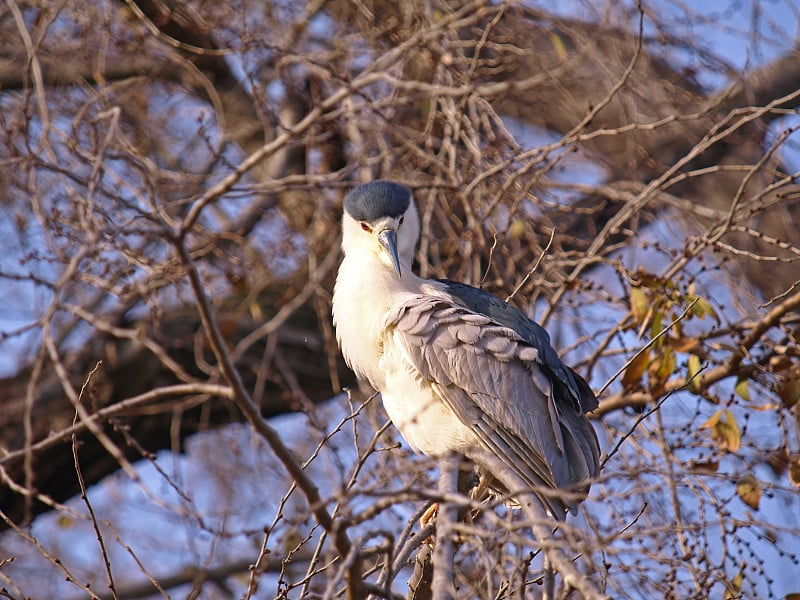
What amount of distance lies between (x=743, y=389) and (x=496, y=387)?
81 cm

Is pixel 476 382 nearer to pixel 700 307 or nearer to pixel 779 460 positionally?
pixel 700 307

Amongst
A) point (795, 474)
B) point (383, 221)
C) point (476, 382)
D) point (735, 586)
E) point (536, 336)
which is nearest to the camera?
point (735, 586)

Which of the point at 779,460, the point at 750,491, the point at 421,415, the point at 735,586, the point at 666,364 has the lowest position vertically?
the point at 735,586

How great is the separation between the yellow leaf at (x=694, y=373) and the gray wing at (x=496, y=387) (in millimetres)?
367

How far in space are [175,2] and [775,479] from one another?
3557 mm

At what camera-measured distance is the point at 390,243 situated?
3271 millimetres

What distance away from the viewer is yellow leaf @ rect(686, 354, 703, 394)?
2.99m

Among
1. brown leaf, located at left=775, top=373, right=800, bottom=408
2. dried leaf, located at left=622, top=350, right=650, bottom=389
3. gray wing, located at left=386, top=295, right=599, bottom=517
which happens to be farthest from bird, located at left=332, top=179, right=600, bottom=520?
brown leaf, located at left=775, top=373, right=800, bottom=408

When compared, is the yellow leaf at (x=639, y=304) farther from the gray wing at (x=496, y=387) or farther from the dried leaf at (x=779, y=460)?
the dried leaf at (x=779, y=460)

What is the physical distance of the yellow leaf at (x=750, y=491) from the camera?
9.44 ft

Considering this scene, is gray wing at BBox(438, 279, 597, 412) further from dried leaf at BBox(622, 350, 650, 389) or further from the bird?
dried leaf at BBox(622, 350, 650, 389)

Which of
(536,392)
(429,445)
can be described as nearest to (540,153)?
(536,392)

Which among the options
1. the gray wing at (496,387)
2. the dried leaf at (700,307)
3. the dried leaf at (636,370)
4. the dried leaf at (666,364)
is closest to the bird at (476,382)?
the gray wing at (496,387)

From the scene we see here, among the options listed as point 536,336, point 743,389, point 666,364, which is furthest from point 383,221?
point 743,389
